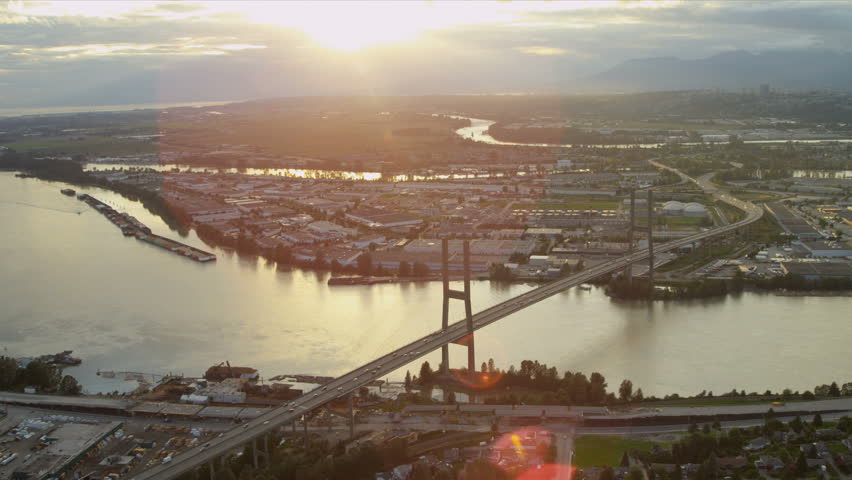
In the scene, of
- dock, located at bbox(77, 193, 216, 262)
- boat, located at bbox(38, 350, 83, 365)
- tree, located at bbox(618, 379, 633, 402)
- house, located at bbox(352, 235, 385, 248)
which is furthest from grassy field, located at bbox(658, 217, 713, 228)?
boat, located at bbox(38, 350, 83, 365)

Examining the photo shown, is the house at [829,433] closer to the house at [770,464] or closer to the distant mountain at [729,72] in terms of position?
the house at [770,464]

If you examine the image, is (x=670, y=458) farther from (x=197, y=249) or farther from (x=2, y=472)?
(x=197, y=249)

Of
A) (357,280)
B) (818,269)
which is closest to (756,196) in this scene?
(818,269)

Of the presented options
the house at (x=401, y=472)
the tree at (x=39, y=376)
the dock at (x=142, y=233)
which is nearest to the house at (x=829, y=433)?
the house at (x=401, y=472)

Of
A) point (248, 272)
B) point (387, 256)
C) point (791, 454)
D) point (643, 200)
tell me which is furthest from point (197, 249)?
point (791, 454)

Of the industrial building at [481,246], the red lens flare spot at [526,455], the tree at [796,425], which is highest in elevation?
the industrial building at [481,246]

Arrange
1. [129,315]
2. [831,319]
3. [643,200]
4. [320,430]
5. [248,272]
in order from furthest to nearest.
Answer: [643,200], [248,272], [129,315], [831,319], [320,430]

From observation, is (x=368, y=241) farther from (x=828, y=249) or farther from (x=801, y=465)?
(x=801, y=465)
